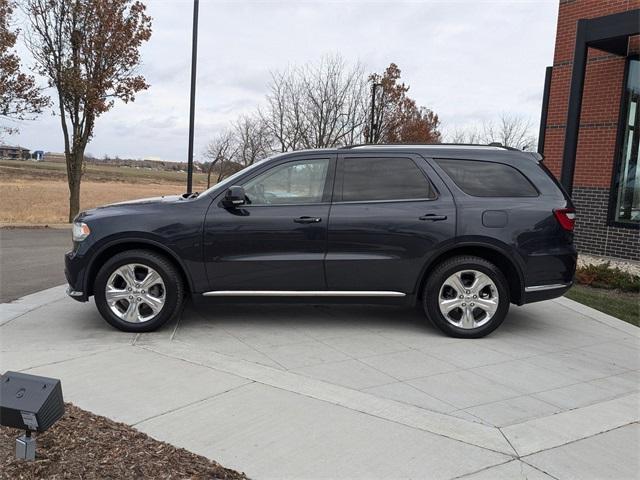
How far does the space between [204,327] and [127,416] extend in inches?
83.6

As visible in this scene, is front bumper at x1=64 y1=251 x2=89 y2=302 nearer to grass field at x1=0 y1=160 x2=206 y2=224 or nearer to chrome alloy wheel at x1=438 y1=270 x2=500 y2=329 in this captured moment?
chrome alloy wheel at x1=438 y1=270 x2=500 y2=329

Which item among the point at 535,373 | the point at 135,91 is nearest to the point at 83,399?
the point at 535,373

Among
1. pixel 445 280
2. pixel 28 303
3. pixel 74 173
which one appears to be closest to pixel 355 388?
pixel 445 280

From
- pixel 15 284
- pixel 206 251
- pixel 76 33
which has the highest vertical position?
pixel 76 33

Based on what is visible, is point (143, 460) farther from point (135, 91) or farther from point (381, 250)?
point (135, 91)

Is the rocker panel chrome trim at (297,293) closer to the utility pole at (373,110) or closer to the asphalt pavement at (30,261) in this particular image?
the asphalt pavement at (30,261)

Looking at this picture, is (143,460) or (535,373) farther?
(535,373)

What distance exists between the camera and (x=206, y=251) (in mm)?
5367

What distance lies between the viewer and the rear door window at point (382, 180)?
5566mm

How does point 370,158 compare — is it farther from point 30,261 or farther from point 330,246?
point 30,261

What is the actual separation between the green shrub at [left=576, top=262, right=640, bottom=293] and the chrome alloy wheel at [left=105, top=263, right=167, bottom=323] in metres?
6.57

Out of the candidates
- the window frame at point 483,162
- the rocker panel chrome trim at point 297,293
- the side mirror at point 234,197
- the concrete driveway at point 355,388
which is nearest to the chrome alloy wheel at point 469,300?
the concrete driveway at point 355,388

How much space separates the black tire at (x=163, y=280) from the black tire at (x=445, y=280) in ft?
7.91

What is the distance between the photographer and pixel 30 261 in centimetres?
973
